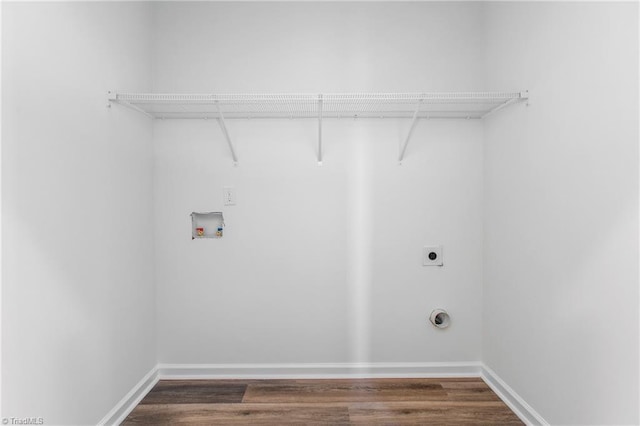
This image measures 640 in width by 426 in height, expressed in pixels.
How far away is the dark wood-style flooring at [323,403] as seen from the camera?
2.04 m

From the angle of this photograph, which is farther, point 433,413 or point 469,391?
point 469,391

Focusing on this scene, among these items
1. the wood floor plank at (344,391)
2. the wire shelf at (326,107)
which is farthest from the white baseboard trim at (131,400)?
the wire shelf at (326,107)

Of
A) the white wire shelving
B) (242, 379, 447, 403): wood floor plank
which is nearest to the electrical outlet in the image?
the white wire shelving

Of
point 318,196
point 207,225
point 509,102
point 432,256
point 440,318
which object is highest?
point 509,102

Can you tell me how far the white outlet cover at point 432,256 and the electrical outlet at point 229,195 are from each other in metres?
1.41

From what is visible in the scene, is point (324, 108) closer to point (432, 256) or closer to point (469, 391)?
point (432, 256)

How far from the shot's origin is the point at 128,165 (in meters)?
2.16

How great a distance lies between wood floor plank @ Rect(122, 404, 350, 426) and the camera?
2023mm

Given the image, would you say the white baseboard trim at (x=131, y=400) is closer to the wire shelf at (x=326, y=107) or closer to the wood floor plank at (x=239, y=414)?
the wood floor plank at (x=239, y=414)

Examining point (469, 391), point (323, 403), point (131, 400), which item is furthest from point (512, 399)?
point (131, 400)

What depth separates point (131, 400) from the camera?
7.06ft

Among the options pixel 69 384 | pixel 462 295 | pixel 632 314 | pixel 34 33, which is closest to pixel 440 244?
pixel 462 295

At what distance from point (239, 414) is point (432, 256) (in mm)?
1628

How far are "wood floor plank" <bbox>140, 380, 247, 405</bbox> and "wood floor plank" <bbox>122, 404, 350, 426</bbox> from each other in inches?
2.2
